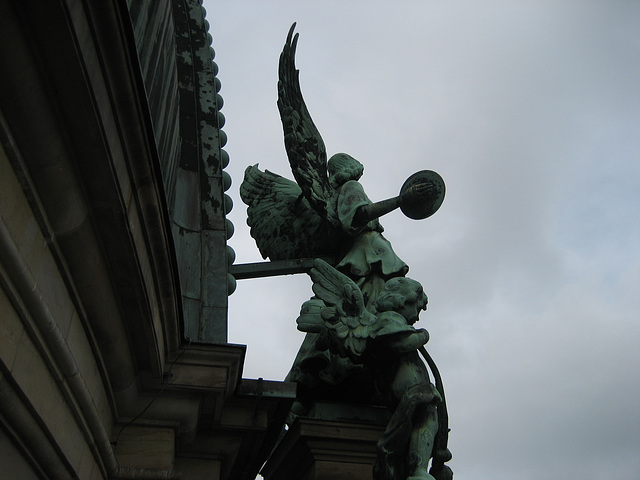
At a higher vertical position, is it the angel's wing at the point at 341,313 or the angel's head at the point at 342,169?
the angel's head at the point at 342,169

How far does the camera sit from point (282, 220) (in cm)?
916

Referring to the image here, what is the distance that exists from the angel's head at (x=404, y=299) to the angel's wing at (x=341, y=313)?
0.16 m

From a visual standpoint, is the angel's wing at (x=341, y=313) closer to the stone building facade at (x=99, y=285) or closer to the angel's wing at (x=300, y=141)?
the stone building facade at (x=99, y=285)

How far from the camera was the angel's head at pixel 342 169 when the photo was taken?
8750 millimetres

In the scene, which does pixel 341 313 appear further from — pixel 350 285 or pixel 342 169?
pixel 342 169

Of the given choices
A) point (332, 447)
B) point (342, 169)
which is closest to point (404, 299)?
point (332, 447)

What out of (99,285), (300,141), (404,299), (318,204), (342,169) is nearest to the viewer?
(99,285)

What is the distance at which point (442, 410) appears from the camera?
6.96m

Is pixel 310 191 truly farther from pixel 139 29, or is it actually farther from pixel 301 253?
pixel 139 29

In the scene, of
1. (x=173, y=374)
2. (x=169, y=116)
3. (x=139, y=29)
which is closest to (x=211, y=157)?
(x=169, y=116)

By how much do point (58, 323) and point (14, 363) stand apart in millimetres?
609

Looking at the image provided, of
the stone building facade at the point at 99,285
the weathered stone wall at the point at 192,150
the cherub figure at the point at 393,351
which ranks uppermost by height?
the weathered stone wall at the point at 192,150

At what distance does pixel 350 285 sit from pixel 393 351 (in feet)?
2.38

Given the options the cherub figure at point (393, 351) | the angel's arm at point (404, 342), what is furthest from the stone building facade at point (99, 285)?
the angel's arm at point (404, 342)
